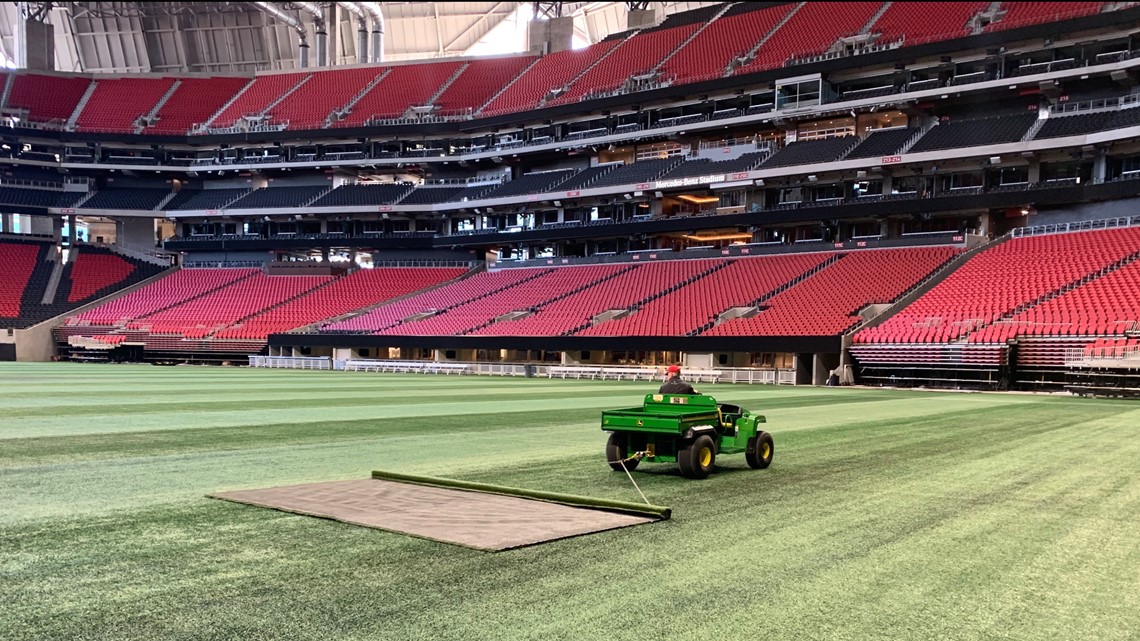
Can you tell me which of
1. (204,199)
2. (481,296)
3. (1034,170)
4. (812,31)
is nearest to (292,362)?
(481,296)

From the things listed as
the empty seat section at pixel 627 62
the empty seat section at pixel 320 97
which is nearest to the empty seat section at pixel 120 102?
the empty seat section at pixel 320 97

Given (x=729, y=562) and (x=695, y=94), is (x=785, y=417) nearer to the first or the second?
(x=729, y=562)

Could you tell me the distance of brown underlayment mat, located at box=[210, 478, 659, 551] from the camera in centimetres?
612

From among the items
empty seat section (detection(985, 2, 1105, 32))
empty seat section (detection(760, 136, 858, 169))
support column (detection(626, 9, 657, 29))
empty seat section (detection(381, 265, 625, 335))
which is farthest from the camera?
support column (detection(626, 9, 657, 29))

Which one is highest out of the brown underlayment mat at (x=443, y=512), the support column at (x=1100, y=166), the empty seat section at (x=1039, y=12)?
the empty seat section at (x=1039, y=12)

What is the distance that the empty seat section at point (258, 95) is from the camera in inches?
2635

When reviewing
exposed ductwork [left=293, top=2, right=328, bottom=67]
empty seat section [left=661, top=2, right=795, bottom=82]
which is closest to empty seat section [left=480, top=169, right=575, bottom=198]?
empty seat section [left=661, top=2, right=795, bottom=82]

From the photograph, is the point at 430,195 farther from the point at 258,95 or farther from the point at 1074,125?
the point at 1074,125

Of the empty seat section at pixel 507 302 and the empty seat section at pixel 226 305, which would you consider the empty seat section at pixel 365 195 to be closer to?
the empty seat section at pixel 226 305

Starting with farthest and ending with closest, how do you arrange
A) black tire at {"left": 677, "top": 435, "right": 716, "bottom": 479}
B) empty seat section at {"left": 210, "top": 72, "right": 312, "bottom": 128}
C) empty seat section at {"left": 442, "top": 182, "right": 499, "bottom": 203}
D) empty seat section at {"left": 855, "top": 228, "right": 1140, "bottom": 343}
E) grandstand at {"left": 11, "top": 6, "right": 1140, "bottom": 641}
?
1. empty seat section at {"left": 210, "top": 72, "right": 312, "bottom": 128}
2. empty seat section at {"left": 442, "top": 182, "right": 499, "bottom": 203}
3. empty seat section at {"left": 855, "top": 228, "right": 1140, "bottom": 343}
4. black tire at {"left": 677, "top": 435, "right": 716, "bottom": 479}
5. grandstand at {"left": 11, "top": 6, "right": 1140, "bottom": 641}

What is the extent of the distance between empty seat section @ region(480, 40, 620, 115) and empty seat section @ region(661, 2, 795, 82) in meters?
7.78

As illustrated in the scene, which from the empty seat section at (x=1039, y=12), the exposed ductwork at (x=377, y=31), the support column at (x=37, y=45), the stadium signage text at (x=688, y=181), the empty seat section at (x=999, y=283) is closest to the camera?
the empty seat section at (x=999, y=283)

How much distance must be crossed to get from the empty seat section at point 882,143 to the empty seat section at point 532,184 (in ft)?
62.8

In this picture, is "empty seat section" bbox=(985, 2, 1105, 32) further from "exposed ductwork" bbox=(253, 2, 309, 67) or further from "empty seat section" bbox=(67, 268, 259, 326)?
"exposed ductwork" bbox=(253, 2, 309, 67)
